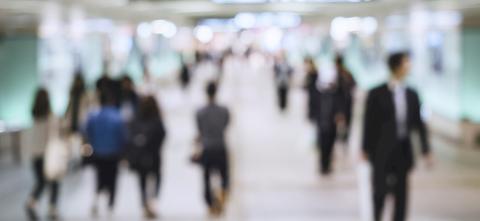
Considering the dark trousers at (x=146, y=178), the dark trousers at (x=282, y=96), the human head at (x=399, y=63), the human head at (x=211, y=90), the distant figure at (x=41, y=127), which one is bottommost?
the dark trousers at (x=282, y=96)

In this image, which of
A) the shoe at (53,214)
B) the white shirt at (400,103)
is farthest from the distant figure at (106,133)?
the white shirt at (400,103)

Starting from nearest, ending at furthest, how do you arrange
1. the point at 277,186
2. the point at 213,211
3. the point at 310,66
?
1. the point at 213,211
2. the point at 277,186
3. the point at 310,66

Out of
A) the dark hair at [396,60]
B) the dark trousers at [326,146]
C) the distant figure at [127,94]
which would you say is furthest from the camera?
the dark trousers at [326,146]

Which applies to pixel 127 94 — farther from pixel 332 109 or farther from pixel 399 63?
pixel 399 63

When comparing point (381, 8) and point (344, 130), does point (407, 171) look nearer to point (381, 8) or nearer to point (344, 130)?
point (344, 130)

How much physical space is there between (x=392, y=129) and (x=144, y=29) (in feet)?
49.0

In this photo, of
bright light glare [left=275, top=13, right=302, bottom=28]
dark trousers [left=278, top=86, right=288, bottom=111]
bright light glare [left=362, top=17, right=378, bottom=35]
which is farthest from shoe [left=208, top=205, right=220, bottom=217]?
bright light glare [left=275, top=13, right=302, bottom=28]

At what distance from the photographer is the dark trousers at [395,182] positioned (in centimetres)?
599

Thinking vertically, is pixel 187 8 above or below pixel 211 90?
above

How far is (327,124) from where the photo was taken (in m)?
10.7

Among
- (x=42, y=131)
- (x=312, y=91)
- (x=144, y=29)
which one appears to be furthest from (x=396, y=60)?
(x=144, y=29)

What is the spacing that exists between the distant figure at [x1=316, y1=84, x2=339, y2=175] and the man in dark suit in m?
4.49

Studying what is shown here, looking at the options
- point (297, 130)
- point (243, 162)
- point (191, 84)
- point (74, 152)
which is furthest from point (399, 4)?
point (191, 84)

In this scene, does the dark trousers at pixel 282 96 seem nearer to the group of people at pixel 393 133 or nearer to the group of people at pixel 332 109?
the group of people at pixel 332 109
